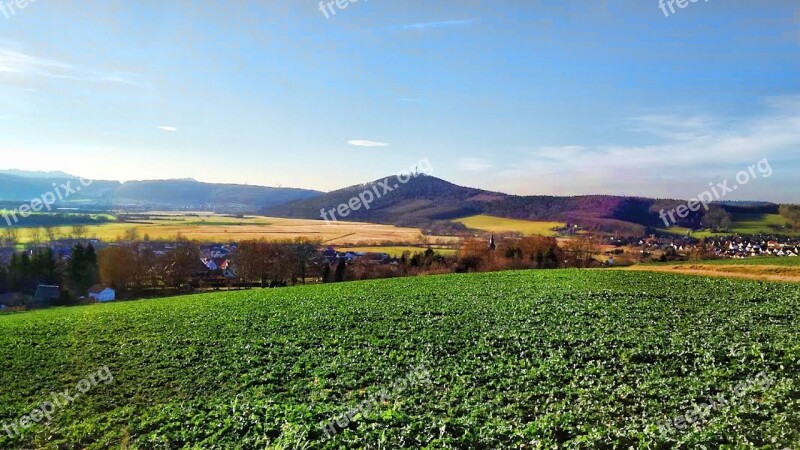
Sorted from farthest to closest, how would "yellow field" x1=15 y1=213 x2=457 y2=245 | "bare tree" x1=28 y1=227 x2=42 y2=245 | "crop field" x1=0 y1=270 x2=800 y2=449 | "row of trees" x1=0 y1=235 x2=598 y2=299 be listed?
"yellow field" x1=15 y1=213 x2=457 y2=245 < "bare tree" x1=28 y1=227 x2=42 y2=245 < "row of trees" x1=0 y1=235 x2=598 y2=299 < "crop field" x1=0 y1=270 x2=800 y2=449

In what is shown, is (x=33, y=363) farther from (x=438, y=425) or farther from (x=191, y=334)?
(x=438, y=425)

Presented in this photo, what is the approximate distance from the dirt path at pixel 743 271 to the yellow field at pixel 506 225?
217ft

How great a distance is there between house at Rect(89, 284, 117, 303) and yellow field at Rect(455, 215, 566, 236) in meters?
81.3

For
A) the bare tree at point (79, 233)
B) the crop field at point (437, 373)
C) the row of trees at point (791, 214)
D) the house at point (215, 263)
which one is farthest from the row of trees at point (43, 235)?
the row of trees at point (791, 214)

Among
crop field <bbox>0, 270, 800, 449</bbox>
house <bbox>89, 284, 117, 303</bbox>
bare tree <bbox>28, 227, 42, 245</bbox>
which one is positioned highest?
crop field <bbox>0, 270, 800, 449</bbox>

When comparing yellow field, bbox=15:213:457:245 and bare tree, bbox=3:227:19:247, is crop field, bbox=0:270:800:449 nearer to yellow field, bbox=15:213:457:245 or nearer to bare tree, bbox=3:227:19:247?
yellow field, bbox=15:213:457:245

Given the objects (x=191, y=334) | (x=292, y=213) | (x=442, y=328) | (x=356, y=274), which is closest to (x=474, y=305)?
(x=442, y=328)

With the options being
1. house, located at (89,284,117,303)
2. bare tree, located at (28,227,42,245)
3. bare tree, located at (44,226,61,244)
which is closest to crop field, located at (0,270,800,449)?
house, located at (89,284,117,303)

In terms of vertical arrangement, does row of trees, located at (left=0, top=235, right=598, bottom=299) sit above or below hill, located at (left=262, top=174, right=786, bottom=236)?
below

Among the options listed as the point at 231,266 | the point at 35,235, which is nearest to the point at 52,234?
the point at 35,235

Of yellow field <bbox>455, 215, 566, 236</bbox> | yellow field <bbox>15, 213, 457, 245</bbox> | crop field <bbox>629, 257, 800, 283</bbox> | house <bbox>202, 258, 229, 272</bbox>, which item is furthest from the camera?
yellow field <bbox>455, 215, 566, 236</bbox>

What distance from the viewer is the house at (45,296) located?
52344 millimetres

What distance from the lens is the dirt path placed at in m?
30.7

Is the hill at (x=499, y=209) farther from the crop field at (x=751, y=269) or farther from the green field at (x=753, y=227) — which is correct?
the crop field at (x=751, y=269)
